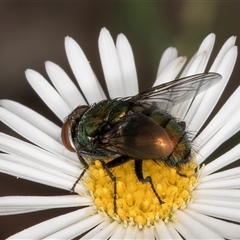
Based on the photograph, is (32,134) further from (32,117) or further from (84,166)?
(84,166)

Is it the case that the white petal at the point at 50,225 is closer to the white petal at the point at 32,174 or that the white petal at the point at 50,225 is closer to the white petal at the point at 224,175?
the white petal at the point at 32,174

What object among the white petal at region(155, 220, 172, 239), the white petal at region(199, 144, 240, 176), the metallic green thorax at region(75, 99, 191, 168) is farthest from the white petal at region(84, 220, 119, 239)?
the white petal at region(199, 144, 240, 176)

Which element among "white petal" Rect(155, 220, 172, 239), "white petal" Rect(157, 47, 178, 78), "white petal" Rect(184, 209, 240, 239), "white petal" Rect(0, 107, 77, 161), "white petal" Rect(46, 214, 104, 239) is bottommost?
"white petal" Rect(184, 209, 240, 239)

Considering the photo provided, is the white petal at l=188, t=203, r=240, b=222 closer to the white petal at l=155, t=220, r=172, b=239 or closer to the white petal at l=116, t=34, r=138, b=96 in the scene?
the white petal at l=155, t=220, r=172, b=239

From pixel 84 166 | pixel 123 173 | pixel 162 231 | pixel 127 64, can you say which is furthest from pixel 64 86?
pixel 162 231

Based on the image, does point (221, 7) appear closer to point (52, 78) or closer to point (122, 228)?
point (52, 78)

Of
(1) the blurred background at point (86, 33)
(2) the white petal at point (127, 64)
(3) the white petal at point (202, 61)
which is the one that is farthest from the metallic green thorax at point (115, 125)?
(1) the blurred background at point (86, 33)
